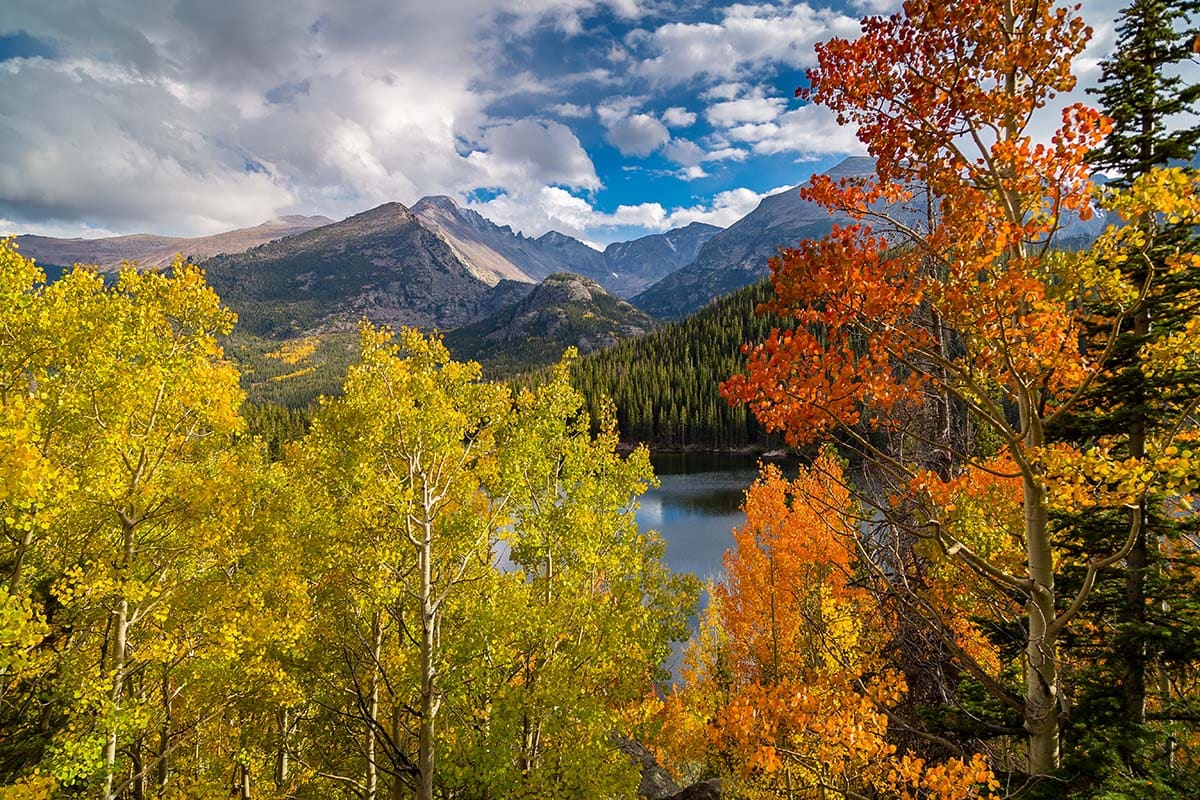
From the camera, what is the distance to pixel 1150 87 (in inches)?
340

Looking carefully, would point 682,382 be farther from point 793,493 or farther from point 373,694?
point 373,694

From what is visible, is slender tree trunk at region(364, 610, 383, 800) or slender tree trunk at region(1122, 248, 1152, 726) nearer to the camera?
slender tree trunk at region(1122, 248, 1152, 726)

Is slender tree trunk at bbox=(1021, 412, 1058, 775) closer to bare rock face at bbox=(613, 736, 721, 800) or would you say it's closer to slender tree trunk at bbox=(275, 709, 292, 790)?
bare rock face at bbox=(613, 736, 721, 800)

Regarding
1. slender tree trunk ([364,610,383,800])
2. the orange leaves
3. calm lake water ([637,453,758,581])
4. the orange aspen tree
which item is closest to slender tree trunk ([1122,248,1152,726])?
the orange aspen tree

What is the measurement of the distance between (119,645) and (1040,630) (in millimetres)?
14508

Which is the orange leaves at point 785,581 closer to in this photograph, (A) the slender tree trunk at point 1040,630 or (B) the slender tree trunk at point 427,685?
(B) the slender tree trunk at point 427,685

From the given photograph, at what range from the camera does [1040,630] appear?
5410 mm

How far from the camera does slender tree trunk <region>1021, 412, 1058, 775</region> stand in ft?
17.4

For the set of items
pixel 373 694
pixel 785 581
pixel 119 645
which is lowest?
pixel 785 581

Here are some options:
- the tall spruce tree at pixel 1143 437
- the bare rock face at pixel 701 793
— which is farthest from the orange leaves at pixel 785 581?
the tall spruce tree at pixel 1143 437

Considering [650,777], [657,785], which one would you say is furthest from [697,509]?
[657,785]

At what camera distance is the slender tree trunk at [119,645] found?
9.86m

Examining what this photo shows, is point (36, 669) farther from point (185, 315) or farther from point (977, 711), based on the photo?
point (977, 711)

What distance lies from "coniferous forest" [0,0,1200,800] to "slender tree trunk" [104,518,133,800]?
83 millimetres
